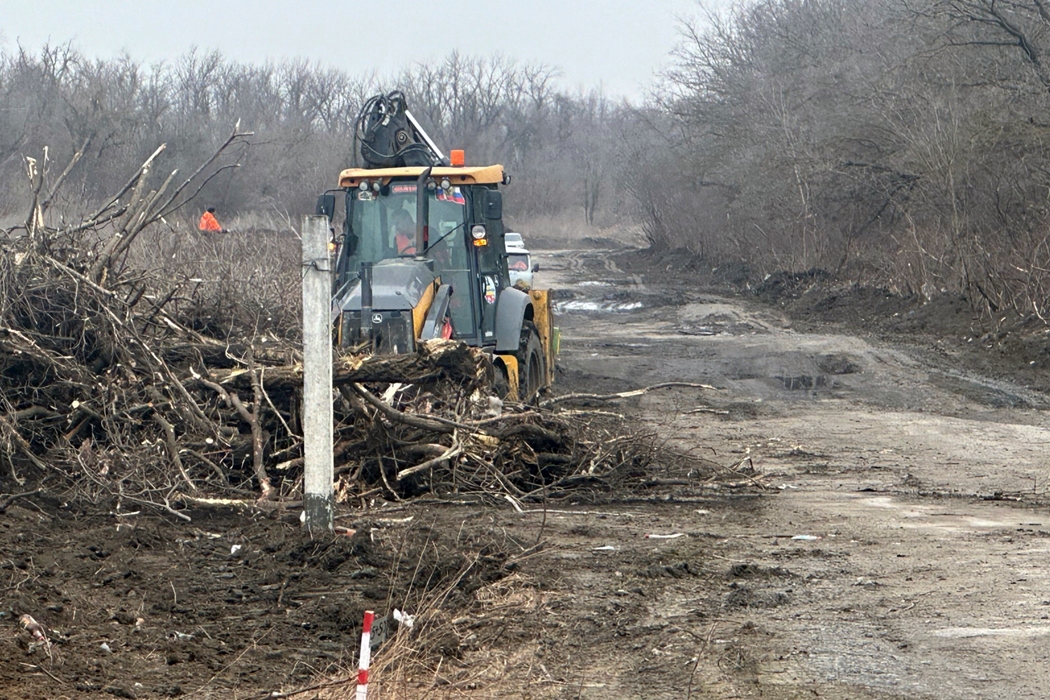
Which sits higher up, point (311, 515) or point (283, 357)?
point (283, 357)

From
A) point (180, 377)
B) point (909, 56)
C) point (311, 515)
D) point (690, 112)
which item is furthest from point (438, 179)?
point (690, 112)

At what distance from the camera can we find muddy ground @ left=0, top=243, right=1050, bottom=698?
15.2ft

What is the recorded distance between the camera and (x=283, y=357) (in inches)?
352

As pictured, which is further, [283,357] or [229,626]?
[283,357]

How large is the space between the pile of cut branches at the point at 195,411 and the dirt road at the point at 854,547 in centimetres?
119

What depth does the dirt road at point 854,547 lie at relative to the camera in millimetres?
4789

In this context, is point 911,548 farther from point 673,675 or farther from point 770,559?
point 673,675

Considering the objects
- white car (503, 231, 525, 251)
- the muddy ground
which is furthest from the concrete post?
white car (503, 231, 525, 251)

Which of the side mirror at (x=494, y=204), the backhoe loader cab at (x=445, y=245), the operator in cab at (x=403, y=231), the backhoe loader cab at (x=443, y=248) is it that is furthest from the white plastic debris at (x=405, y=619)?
the operator in cab at (x=403, y=231)

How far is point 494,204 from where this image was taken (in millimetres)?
10906

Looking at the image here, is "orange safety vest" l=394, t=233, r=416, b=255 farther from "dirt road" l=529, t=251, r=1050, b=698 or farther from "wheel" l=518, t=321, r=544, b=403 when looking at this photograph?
"dirt road" l=529, t=251, r=1050, b=698

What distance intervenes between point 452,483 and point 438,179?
4.13 m

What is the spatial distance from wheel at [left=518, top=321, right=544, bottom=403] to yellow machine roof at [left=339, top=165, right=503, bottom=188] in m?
1.71

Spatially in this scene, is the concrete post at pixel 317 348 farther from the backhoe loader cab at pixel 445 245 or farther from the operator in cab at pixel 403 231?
the operator in cab at pixel 403 231
